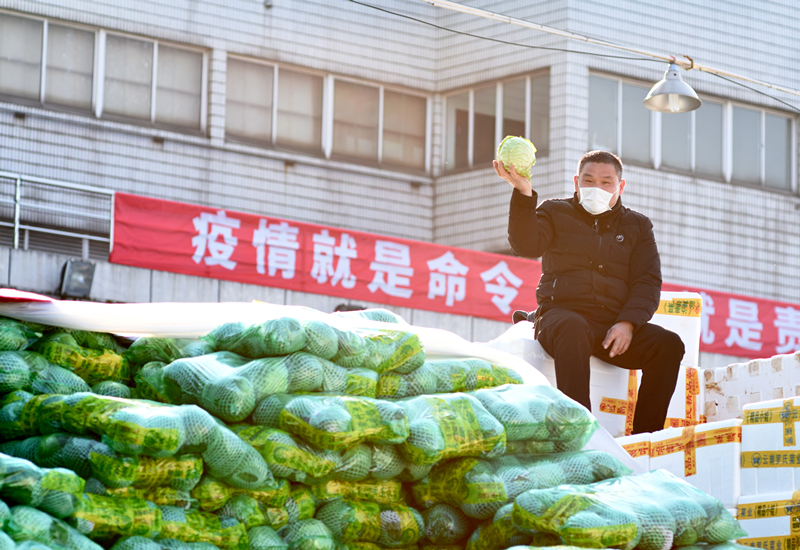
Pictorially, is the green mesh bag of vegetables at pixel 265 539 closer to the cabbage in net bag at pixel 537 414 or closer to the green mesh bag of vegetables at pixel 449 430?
the green mesh bag of vegetables at pixel 449 430

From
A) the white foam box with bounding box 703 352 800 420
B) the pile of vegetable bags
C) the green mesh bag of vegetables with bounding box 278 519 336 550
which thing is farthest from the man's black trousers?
the green mesh bag of vegetables with bounding box 278 519 336 550

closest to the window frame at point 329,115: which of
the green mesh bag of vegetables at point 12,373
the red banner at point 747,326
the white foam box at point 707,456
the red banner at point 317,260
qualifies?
the red banner at point 317,260

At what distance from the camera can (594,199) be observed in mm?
6434

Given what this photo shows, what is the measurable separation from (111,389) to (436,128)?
14091 mm

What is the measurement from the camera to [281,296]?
1423 cm

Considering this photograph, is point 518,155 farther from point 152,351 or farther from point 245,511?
point 245,511

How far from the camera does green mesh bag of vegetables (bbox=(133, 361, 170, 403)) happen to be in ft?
14.6

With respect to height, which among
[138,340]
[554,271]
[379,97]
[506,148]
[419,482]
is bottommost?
[419,482]

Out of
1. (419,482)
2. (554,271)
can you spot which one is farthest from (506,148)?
(419,482)

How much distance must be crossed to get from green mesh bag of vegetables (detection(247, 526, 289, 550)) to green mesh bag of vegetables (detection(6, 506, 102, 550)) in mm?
599

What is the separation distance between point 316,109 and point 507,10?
3226 millimetres

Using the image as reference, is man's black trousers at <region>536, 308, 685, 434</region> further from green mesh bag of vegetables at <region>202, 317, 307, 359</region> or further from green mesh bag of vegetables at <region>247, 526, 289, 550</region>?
green mesh bag of vegetables at <region>247, 526, 289, 550</region>

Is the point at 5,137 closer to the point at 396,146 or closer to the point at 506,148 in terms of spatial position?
the point at 396,146

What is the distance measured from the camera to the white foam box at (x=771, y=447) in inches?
199
